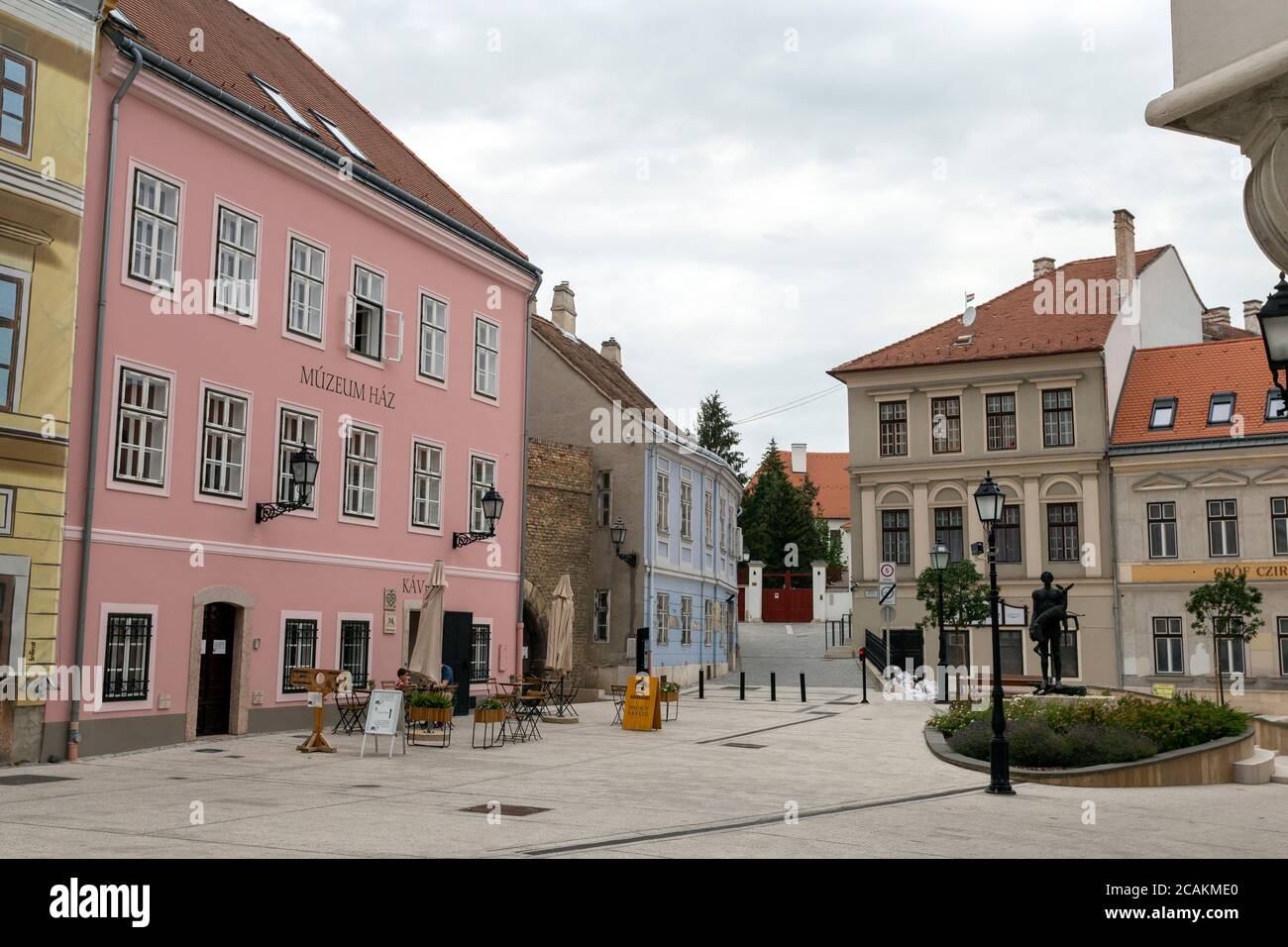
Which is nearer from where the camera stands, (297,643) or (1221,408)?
(297,643)

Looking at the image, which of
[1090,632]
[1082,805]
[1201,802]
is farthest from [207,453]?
[1090,632]

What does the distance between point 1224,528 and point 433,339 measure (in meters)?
27.9

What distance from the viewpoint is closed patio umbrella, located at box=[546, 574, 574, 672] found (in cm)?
2427

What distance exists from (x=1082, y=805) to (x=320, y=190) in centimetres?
1657

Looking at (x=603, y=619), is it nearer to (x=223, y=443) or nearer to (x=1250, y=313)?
(x=223, y=443)

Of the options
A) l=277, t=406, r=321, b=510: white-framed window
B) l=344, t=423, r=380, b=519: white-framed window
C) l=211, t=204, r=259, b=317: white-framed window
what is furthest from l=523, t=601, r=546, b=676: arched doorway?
l=211, t=204, r=259, b=317: white-framed window

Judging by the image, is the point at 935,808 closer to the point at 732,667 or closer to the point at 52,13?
the point at 52,13

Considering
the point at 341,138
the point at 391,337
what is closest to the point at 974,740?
the point at 391,337

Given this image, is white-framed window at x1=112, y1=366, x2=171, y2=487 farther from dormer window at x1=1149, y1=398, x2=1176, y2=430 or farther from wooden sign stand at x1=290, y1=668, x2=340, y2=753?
dormer window at x1=1149, y1=398, x2=1176, y2=430

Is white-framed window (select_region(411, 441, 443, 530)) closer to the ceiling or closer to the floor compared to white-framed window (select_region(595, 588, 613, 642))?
closer to the ceiling

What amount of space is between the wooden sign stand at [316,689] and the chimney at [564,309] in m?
26.8

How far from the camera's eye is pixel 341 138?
2462 centimetres

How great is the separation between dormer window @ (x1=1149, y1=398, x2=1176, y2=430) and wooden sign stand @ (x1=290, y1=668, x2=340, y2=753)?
31638mm

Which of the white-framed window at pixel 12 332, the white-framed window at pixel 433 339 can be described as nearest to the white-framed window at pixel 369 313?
the white-framed window at pixel 433 339
